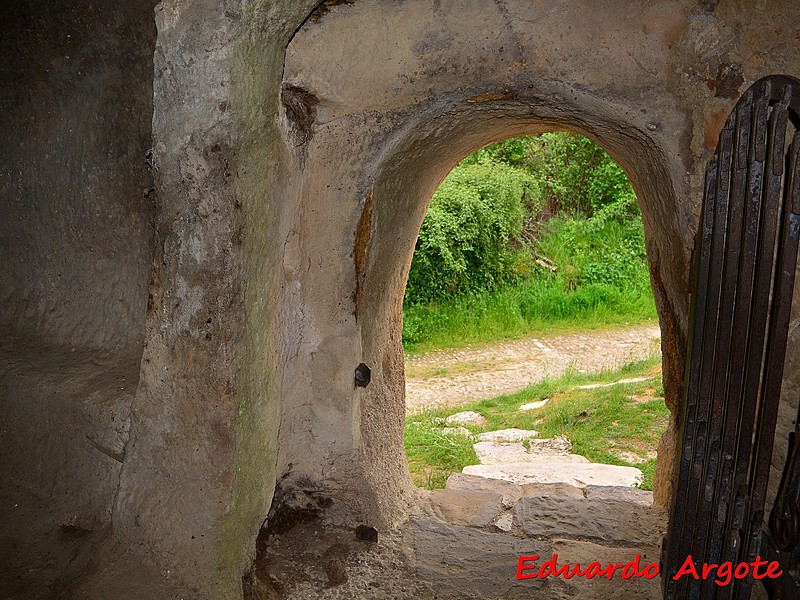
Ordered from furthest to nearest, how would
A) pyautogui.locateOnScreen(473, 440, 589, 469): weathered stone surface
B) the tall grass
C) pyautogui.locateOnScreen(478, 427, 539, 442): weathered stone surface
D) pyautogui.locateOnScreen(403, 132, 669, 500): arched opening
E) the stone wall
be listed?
the tall grass → pyautogui.locateOnScreen(478, 427, 539, 442): weathered stone surface → pyautogui.locateOnScreen(403, 132, 669, 500): arched opening → pyautogui.locateOnScreen(473, 440, 589, 469): weathered stone surface → the stone wall

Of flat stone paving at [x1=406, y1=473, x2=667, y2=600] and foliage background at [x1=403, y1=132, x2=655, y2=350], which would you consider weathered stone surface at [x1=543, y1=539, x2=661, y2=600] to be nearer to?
flat stone paving at [x1=406, y1=473, x2=667, y2=600]

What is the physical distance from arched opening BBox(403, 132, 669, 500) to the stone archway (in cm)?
182

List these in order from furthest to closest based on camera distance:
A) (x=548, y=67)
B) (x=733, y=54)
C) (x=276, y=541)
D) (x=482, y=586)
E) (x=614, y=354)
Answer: (x=614, y=354) → (x=276, y=541) → (x=482, y=586) → (x=548, y=67) → (x=733, y=54)

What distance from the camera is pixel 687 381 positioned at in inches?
69.2

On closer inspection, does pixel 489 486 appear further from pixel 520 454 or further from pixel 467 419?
pixel 467 419

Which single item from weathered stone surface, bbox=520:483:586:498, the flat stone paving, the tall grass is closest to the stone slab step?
weathered stone surface, bbox=520:483:586:498

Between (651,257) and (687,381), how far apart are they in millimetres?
653

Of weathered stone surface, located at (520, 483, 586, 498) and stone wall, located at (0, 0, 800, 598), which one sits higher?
stone wall, located at (0, 0, 800, 598)

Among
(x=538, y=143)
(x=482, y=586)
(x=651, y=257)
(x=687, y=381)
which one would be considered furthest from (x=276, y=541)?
(x=538, y=143)

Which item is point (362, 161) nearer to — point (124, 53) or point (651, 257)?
point (124, 53)

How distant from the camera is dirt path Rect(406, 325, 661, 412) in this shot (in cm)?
675

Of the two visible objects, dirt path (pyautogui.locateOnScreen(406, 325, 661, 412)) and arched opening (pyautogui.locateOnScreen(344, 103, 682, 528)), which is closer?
arched opening (pyautogui.locateOnScreen(344, 103, 682, 528))

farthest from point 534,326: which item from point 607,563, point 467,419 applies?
point 607,563

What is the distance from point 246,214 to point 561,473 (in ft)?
8.81
